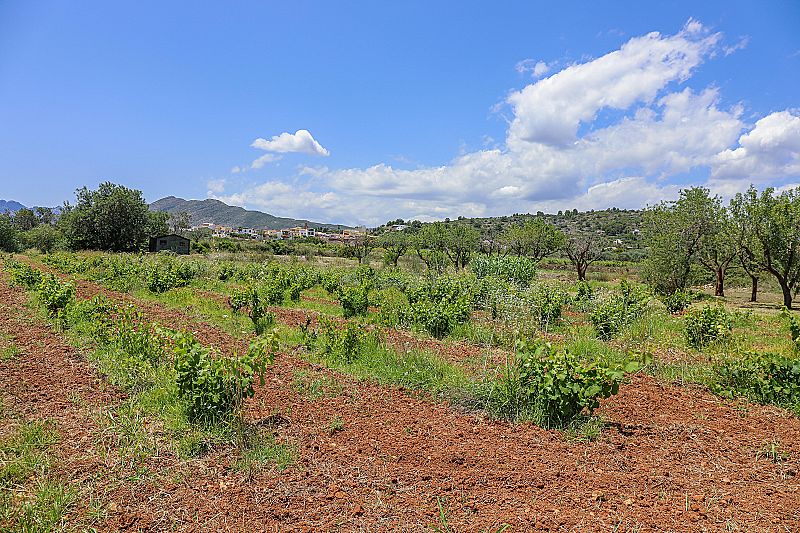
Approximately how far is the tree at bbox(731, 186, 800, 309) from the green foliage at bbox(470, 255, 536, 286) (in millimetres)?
9397

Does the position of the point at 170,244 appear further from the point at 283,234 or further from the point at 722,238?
the point at 283,234

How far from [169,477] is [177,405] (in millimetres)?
1347

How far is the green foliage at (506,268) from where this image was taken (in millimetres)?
20862

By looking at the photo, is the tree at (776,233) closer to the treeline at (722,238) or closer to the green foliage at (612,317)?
the treeline at (722,238)

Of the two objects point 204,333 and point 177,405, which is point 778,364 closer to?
point 177,405

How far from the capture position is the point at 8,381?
5402 millimetres

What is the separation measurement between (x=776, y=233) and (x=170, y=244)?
47484 millimetres

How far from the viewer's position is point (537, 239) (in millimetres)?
37344

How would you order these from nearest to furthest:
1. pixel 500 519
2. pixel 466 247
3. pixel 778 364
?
pixel 500 519
pixel 778 364
pixel 466 247

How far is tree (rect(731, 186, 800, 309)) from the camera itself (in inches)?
730

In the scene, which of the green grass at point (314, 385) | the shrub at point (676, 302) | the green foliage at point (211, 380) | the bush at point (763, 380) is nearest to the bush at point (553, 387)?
the green grass at point (314, 385)

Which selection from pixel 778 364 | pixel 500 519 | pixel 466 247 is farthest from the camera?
pixel 466 247

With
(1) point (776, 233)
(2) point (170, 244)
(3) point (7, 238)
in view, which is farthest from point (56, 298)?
(3) point (7, 238)

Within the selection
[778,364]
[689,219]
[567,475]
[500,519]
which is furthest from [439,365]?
[689,219]
